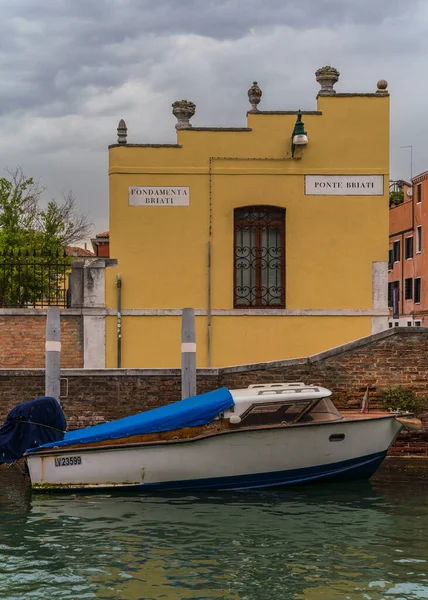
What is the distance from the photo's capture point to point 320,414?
12.4 metres

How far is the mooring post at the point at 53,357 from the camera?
14.1 metres

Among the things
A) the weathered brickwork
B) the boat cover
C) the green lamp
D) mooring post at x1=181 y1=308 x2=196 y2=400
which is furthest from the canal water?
the green lamp

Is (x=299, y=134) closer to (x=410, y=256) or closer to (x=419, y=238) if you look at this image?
(x=419, y=238)

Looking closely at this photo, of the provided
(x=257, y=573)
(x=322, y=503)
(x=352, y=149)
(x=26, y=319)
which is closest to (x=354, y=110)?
(x=352, y=149)

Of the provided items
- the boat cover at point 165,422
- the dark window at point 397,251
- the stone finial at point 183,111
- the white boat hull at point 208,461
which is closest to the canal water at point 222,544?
the white boat hull at point 208,461

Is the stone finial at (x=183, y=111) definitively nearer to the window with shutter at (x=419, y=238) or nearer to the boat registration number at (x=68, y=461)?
the boat registration number at (x=68, y=461)

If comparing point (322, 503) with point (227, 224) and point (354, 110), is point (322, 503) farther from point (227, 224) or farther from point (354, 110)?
point (354, 110)

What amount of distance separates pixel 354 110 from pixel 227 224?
2.98 meters

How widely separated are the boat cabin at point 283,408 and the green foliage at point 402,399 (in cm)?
204

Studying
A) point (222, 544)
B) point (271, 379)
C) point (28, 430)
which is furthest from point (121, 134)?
point (222, 544)

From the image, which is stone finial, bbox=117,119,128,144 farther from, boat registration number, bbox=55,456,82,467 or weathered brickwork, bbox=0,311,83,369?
boat registration number, bbox=55,456,82,467

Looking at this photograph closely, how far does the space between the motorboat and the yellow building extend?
4021 mm

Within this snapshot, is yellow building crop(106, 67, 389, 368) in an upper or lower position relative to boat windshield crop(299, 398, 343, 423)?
upper

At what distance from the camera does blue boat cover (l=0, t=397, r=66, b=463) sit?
12.4 meters
